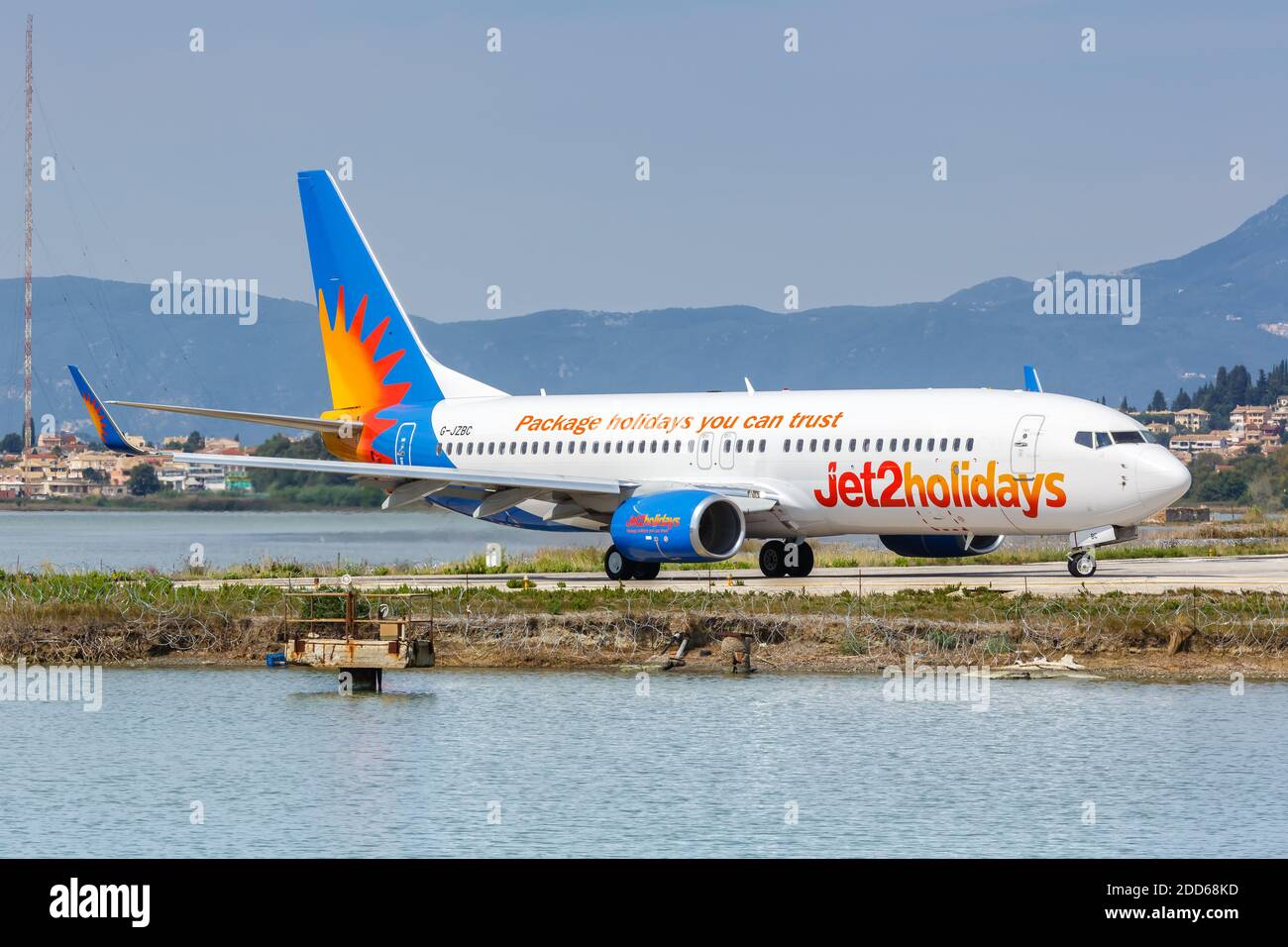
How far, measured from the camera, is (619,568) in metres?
47.0

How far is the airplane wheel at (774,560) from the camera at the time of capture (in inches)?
1876

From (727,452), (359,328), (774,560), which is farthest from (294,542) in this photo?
(727,452)

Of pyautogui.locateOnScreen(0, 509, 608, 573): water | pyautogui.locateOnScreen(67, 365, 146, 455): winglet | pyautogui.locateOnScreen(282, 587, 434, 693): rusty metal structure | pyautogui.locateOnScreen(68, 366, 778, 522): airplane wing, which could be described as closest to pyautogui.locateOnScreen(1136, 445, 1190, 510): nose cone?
pyautogui.locateOnScreen(68, 366, 778, 522): airplane wing

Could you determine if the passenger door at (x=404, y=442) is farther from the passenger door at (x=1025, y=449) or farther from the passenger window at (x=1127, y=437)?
the passenger window at (x=1127, y=437)

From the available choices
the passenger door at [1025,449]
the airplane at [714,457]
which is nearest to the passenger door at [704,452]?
the airplane at [714,457]

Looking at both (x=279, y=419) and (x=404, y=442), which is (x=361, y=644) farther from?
(x=404, y=442)

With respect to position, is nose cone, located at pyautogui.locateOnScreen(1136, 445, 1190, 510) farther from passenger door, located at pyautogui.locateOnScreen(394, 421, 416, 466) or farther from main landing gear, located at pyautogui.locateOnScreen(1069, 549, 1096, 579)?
passenger door, located at pyautogui.locateOnScreen(394, 421, 416, 466)

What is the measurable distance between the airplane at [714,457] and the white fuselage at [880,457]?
0.05 m

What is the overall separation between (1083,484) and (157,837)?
2286 cm

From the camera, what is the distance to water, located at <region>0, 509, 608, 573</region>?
78.3 meters

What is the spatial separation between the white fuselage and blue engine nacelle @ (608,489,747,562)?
1100mm
